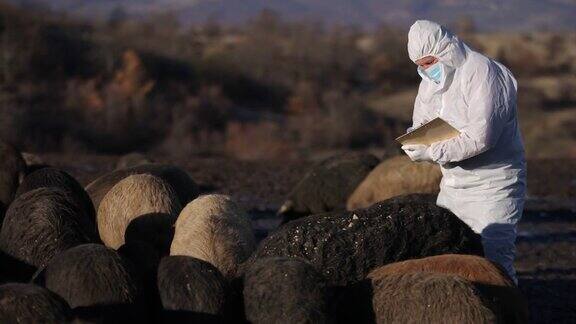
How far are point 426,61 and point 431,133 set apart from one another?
570 millimetres

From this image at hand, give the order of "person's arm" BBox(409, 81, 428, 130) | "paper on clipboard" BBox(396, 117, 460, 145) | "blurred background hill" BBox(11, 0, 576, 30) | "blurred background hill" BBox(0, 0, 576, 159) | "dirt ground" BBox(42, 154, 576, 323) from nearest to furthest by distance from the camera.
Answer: "paper on clipboard" BBox(396, 117, 460, 145), "person's arm" BBox(409, 81, 428, 130), "dirt ground" BBox(42, 154, 576, 323), "blurred background hill" BBox(11, 0, 576, 30), "blurred background hill" BBox(0, 0, 576, 159)

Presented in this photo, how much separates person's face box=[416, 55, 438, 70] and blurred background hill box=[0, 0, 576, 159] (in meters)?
6.36

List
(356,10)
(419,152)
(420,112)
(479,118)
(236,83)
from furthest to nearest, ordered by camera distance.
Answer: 1. (356,10)
2. (236,83)
3. (420,112)
4. (419,152)
5. (479,118)

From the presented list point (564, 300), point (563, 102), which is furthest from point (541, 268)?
point (563, 102)

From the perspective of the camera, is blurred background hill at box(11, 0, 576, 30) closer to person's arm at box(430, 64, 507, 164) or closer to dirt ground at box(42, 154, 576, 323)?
dirt ground at box(42, 154, 576, 323)

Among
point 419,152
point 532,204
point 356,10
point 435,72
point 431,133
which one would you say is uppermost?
point 435,72

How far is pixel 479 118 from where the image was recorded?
28.6ft

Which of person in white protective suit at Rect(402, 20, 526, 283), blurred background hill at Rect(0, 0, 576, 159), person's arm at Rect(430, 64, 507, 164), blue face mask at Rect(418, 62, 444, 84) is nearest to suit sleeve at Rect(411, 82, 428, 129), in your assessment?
person in white protective suit at Rect(402, 20, 526, 283)

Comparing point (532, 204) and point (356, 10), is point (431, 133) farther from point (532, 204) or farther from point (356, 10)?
point (356, 10)

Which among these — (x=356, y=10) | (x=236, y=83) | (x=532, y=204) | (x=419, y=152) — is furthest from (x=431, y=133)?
(x=356, y=10)

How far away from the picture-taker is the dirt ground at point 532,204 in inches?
433

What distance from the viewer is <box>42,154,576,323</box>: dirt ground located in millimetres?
11000

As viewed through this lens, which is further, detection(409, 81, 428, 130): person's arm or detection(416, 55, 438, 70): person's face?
detection(409, 81, 428, 130): person's arm

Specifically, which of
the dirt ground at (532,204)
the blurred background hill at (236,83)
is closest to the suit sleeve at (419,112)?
the dirt ground at (532,204)
